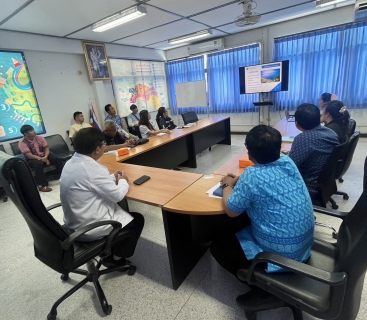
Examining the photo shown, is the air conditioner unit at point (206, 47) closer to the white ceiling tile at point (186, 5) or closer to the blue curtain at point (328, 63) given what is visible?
the blue curtain at point (328, 63)

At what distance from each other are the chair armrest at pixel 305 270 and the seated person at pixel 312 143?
3.45 feet

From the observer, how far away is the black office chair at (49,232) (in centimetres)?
102

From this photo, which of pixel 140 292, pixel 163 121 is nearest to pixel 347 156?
pixel 140 292

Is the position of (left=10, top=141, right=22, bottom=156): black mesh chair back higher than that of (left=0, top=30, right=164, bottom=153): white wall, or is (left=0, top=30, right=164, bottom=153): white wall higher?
(left=0, top=30, right=164, bottom=153): white wall

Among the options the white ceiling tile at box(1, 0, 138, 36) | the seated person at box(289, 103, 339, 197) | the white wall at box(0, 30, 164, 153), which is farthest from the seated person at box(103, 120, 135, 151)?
the seated person at box(289, 103, 339, 197)

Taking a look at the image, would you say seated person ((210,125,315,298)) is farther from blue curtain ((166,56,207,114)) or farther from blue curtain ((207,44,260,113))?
blue curtain ((166,56,207,114))

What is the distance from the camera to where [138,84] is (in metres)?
6.23

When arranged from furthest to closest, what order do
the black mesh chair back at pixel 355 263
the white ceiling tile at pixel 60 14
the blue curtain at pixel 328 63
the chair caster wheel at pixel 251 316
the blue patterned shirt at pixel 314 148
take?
the blue curtain at pixel 328 63 → the white ceiling tile at pixel 60 14 → the blue patterned shirt at pixel 314 148 → the chair caster wheel at pixel 251 316 → the black mesh chair back at pixel 355 263

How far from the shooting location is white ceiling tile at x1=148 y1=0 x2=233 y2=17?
3103 mm

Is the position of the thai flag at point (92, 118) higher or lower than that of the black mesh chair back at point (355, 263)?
higher

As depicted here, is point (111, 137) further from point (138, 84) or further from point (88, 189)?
point (138, 84)

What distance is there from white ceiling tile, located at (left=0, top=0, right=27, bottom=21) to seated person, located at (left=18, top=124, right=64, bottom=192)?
1.60 meters

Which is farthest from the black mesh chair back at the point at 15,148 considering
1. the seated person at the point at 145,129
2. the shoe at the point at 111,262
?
the shoe at the point at 111,262

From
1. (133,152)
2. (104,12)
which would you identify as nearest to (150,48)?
(104,12)
